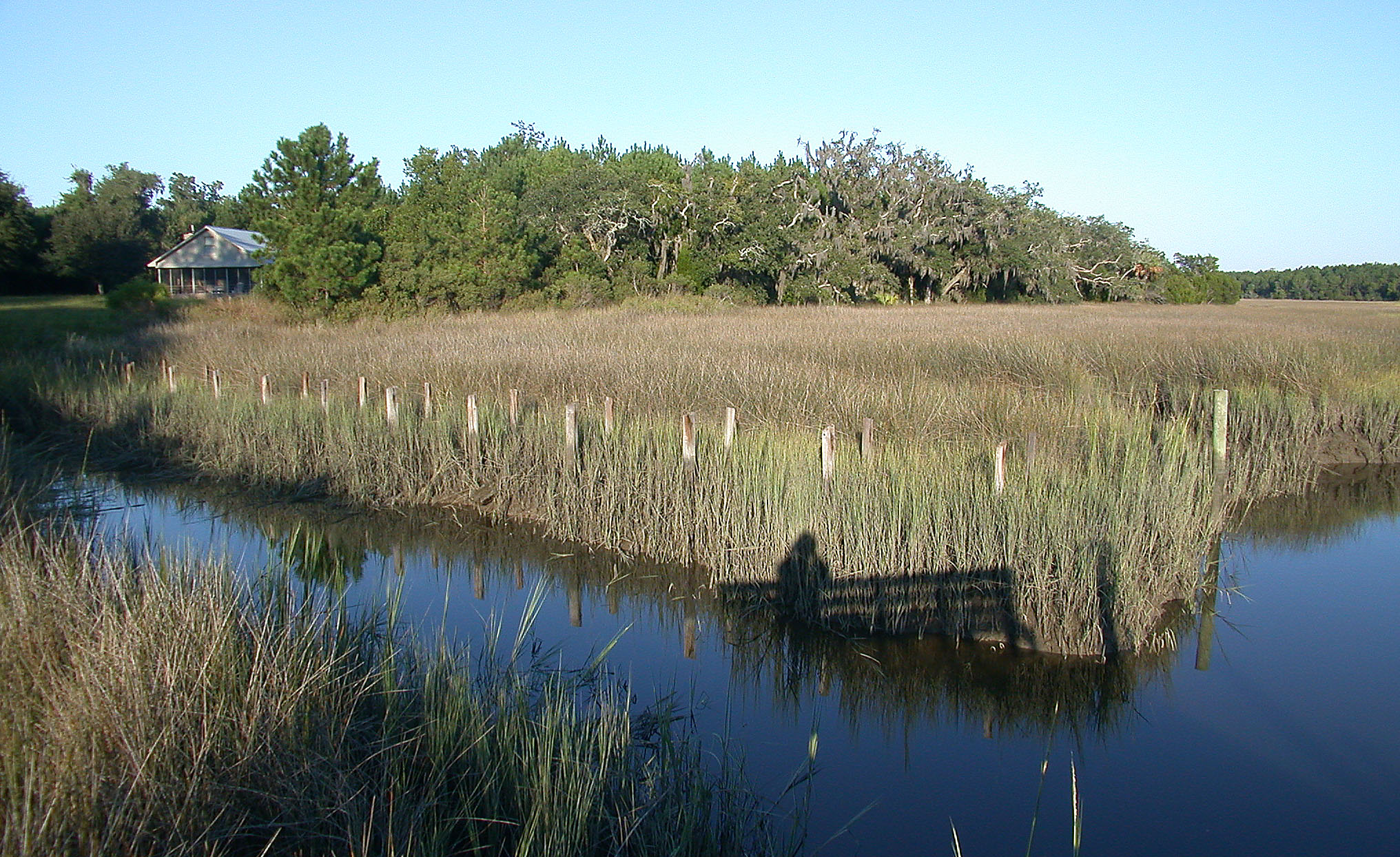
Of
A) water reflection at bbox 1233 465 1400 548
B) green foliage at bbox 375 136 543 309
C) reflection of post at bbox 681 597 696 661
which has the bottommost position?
reflection of post at bbox 681 597 696 661

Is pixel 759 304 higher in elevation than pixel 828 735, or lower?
higher

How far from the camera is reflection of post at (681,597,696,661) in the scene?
6039 millimetres

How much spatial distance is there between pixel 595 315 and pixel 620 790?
19.9m

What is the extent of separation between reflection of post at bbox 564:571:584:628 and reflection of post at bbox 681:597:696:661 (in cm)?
72

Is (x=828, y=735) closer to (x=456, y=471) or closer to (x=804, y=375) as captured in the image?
(x=456, y=471)

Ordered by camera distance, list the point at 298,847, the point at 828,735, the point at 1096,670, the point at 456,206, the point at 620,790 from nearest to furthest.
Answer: the point at 298,847
the point at 620,790
the point at 828,735
the point at 1096,670
the point at 456,206

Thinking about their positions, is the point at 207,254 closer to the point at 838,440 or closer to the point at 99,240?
the point at 99,240

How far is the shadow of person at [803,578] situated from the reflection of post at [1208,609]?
8.03ft

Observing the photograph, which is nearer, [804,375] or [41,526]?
[41,526]

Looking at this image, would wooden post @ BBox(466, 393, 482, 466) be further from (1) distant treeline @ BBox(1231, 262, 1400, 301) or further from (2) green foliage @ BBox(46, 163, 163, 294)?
(1) distant treeline @ BBox(1231, 262, 1400, 301)

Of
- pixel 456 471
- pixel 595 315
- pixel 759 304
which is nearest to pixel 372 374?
pixel 456 471

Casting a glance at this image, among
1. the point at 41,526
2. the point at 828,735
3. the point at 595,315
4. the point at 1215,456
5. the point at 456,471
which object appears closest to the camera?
the point at 828,735

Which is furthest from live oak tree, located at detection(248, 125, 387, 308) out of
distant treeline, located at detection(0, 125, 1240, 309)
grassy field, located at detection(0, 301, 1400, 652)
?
grassy field, located at detection(0, 301, 1400, 652)

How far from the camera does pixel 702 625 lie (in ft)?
21.2
